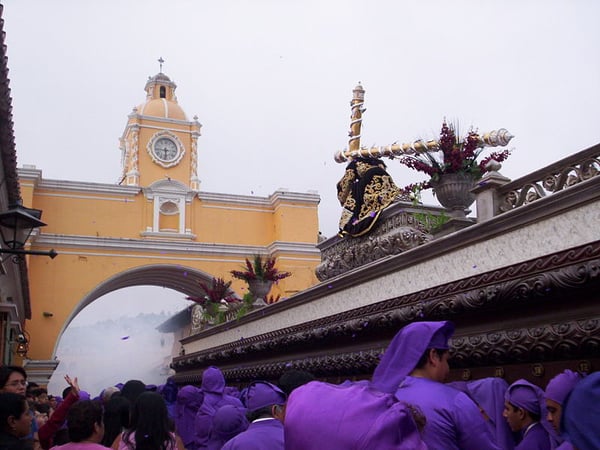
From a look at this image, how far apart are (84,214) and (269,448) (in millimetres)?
23340

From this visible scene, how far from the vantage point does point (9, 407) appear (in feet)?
12.0

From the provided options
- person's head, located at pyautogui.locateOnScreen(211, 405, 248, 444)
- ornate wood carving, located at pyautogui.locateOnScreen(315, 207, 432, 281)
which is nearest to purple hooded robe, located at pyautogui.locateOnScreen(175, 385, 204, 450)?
ornate wood carving, located at pyautogui.locateOnScreen(315, 207, 432, 281)

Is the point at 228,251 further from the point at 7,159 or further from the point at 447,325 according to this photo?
the point at 447,325

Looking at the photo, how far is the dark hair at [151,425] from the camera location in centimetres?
398

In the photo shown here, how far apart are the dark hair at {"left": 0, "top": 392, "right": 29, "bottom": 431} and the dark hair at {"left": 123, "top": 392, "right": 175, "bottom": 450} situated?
650 millimetres

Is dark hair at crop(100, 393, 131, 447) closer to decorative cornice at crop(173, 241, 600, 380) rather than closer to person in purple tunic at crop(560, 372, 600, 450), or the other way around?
decorative cornice at crop(173, 241, 600, 380)

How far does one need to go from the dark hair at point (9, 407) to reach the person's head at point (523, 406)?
261 cm

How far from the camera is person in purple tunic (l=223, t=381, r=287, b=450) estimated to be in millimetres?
3451

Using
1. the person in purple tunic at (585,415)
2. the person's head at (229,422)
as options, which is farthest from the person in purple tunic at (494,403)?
the person in purple tunic at (585,415)

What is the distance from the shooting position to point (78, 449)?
3449 millimetres

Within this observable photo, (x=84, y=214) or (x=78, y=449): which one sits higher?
(x=84, y=214)

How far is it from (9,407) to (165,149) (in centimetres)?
2494

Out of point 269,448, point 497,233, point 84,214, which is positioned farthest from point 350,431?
point 84,214

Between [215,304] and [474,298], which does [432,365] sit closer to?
[474,298]
